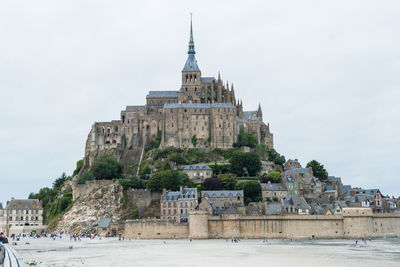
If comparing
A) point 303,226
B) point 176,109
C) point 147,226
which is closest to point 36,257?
point 147,226

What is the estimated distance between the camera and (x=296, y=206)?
7262 cm

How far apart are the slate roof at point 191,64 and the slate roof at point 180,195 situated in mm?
37098

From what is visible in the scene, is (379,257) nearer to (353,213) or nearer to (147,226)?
(353,213)

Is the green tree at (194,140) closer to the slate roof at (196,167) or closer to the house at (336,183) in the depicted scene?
the slate roof at (196,167)

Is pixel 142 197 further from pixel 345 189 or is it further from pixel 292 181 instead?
pixel 345 189

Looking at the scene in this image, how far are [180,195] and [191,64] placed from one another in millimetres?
39965

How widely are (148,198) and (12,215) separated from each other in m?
26.3

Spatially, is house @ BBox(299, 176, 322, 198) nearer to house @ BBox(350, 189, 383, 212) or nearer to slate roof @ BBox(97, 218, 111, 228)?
house @ BBox(350, 189, 383, 212)

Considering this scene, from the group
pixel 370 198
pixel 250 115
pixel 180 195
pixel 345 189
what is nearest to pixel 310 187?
pixel 370 198

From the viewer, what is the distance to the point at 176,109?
9750cm

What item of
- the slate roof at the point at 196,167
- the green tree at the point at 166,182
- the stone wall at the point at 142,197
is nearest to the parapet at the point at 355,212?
the green tree at the point at 166,182

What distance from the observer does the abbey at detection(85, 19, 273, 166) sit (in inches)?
3799

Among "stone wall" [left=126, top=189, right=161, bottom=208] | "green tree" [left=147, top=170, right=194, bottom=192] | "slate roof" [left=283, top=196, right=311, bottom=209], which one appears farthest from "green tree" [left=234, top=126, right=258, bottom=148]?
"slate roof" [left=283, top=196, right=311, bottom=209]

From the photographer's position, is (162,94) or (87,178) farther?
(162,94)
